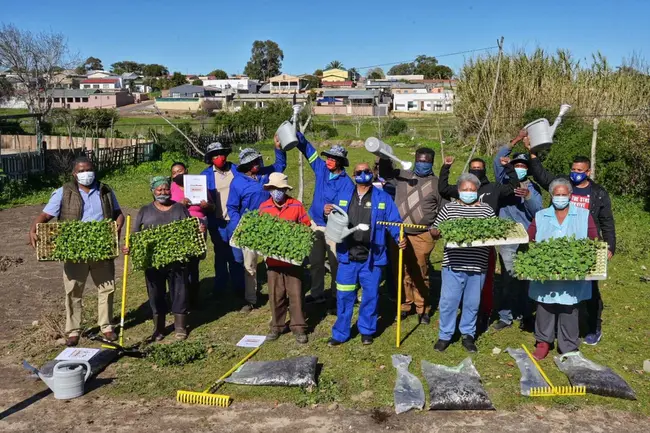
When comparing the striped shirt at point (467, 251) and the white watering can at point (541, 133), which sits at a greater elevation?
→ the white watering can at point (541, 133)

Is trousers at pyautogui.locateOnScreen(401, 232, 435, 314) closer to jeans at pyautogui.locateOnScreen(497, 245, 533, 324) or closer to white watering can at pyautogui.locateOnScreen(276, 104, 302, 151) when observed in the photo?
jeans at pyautogui.locateOnScreen(497, 245, 533, 324)

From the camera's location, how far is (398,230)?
6422 mm

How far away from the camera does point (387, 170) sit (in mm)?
7316

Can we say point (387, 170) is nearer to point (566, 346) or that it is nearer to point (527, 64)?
point (566, 346)

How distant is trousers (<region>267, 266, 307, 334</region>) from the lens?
6570mm

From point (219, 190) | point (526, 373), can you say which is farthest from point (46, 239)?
point (526, 373)

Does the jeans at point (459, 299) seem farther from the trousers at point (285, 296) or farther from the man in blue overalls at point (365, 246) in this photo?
the trousers at point (285, 296)

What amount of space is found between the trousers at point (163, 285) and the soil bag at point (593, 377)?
436 cm

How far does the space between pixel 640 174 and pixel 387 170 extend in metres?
10.2

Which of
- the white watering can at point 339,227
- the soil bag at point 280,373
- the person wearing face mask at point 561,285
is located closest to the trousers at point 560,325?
the person wearing face mask at point 561,285

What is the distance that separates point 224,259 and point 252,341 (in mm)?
1966

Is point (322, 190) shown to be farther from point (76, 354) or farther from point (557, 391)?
point (557, 391)

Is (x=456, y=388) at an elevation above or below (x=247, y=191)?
below

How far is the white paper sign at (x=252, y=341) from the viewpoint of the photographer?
655 centimetres
